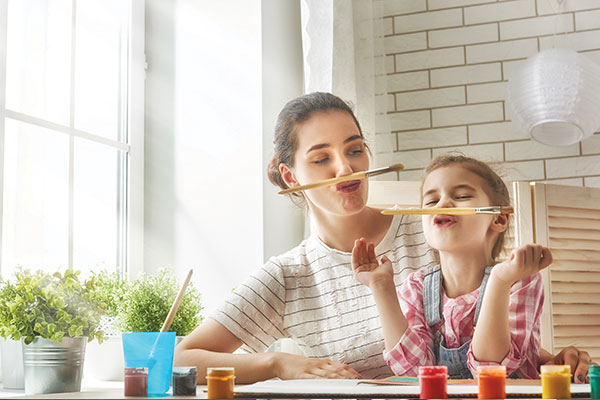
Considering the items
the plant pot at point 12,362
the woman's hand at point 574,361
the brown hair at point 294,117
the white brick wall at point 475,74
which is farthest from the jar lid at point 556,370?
the white brick wall at point 475,74

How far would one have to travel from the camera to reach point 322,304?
1.61 m

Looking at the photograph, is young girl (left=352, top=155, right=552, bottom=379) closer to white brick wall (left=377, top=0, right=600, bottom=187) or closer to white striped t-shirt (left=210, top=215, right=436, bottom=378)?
white striped t-shirt (left=210, top=215, right=436, bottom=378)

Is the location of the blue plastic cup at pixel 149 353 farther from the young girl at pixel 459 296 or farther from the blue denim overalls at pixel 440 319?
the blue denim overalls at pixel 440 319

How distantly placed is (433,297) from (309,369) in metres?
0.29

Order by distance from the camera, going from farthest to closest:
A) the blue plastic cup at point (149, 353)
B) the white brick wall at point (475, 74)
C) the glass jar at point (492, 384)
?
the white brick wall at point (475, 74) < the blue plastic cup at point (149, 353) < the glass jar at point (492, 384)

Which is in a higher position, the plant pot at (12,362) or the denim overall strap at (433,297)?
the denim overall strap at (433,297)

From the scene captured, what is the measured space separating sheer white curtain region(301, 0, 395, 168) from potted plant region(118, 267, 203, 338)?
0.79 meters

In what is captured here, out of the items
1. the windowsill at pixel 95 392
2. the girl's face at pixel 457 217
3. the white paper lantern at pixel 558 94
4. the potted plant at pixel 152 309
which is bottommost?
the windowsill at pixel 95 392

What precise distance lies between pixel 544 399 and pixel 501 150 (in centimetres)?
228

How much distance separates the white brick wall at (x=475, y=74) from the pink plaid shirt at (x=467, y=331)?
1.52 m

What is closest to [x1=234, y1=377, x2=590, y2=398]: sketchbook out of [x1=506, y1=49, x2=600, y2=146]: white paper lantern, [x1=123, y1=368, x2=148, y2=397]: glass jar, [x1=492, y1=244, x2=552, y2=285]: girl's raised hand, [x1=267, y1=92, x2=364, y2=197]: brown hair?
[x1=123, y1=368, x2=148, y2=397]: glass jar

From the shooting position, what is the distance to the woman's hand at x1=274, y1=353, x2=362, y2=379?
1.27 m

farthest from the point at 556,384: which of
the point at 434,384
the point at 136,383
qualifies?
the point at 136,383

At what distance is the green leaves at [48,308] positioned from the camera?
1448mm
